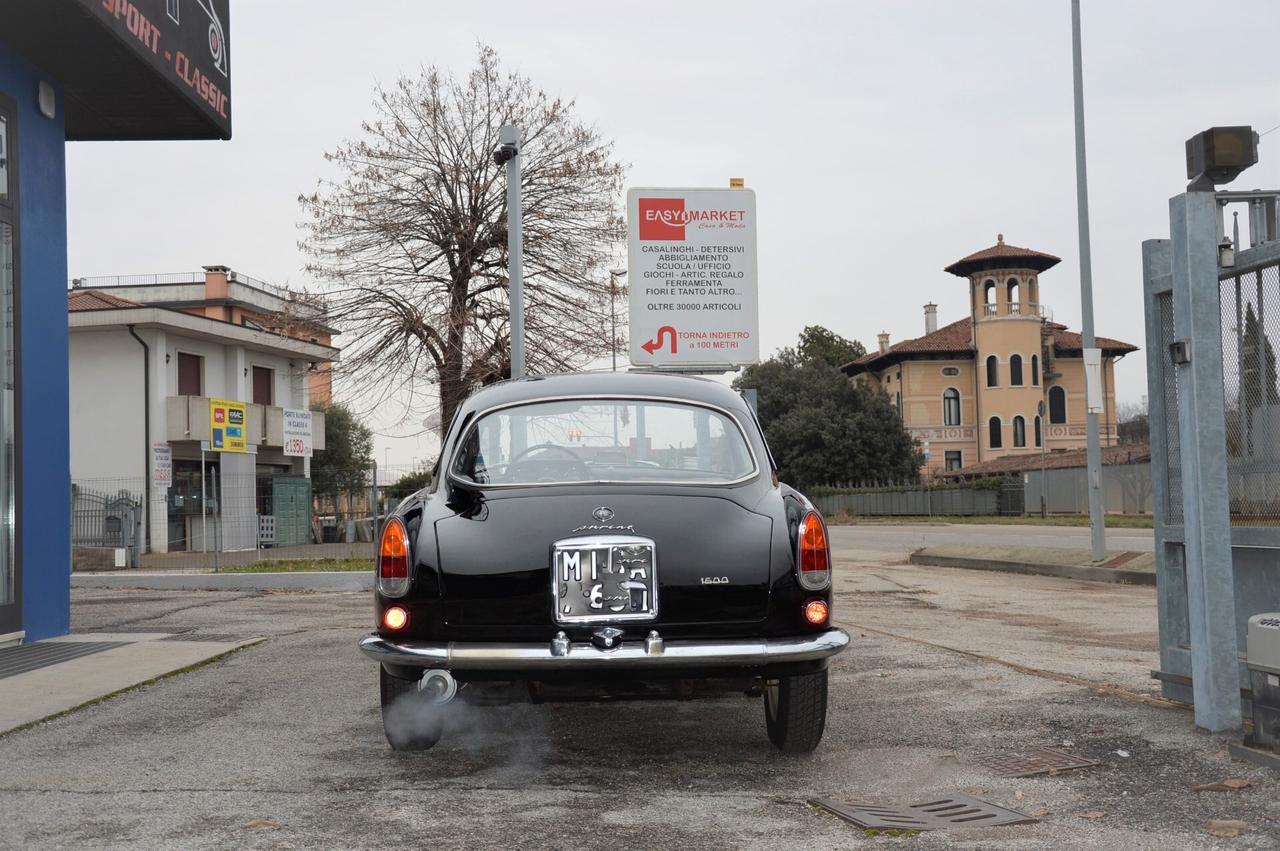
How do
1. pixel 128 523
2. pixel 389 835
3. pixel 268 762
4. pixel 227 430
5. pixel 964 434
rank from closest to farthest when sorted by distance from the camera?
pixel 389 835, pixel 268 762, pixel 128 523, pixel 227 430, pixel 964 434

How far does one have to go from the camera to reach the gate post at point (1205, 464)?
5.51 metres

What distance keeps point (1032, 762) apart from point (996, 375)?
7434 cm

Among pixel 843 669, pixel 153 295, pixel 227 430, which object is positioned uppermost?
pixel 153 295

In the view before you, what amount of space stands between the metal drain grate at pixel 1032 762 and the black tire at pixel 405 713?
236 cm

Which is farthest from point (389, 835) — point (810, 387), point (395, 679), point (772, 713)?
point (810, 387)

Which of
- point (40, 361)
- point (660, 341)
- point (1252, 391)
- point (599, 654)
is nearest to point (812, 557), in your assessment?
point (599, 654)

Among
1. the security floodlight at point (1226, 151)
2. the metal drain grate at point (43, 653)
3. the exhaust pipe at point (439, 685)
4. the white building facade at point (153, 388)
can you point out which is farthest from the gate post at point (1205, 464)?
the white building facade at point (153, 388)

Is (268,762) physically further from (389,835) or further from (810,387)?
(810,387)

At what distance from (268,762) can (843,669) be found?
387 cm

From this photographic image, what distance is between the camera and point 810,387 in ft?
235

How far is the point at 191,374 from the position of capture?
37.0m

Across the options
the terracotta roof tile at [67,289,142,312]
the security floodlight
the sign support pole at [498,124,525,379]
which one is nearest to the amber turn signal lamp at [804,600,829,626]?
the security floodlight

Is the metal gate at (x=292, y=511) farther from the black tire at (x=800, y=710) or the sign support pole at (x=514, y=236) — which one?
the black tire at (x=800, y=710)

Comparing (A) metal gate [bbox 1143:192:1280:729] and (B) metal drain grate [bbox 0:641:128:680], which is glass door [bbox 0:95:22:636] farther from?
(A) metal gate [bbox 1143:192:1280:729]
